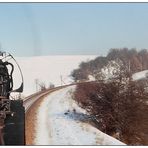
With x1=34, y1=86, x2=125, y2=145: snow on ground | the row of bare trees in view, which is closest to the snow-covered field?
x1=34, y1=86, x2=125, y2=145: snow on ground

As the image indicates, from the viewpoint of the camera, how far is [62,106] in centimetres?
3042

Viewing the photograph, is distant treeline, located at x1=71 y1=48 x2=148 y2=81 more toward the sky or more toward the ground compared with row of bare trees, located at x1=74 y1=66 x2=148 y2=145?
more toward the sky

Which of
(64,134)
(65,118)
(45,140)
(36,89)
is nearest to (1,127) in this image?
(45,140)

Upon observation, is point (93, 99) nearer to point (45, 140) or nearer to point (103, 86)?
point (103, 86)

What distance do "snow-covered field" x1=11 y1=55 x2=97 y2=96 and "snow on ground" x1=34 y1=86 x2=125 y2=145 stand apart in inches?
892

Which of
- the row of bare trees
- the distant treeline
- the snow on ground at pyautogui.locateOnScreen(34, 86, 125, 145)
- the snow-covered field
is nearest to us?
the snow on ground at pyautogui.locateOnScreen(34, 86, 125, 145)

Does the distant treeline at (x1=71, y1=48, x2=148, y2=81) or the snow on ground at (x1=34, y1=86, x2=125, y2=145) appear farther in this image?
the distant treeline at (x1=71, y1=48, x2=148, y2=81)

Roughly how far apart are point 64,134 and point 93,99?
8481 millimetres

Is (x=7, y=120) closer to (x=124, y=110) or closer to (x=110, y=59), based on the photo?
(x=124, y=110)

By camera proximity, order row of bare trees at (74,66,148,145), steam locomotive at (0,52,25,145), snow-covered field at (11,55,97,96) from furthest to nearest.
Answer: snow-covered field at (11,55,97,96), row of bare trees at (74,66,148,145), steam locomotive at (0,52,25,145)

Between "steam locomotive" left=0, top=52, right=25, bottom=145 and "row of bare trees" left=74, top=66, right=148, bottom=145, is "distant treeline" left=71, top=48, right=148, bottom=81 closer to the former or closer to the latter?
"row of bare trees" left=74, top=66, right=148, bottom=145

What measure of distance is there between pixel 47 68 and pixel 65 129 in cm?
4520

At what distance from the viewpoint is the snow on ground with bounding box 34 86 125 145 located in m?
18.4

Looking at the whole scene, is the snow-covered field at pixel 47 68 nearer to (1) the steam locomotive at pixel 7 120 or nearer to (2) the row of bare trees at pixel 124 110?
(2) the row of bare trees at pixel 124 110
